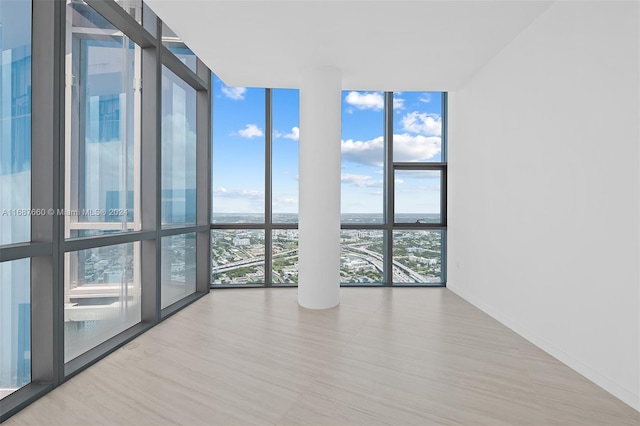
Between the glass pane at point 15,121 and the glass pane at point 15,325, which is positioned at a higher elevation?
the glass pane at point 15,121

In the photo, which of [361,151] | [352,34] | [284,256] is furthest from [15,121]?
[361,151]

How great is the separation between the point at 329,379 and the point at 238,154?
3.08 metres

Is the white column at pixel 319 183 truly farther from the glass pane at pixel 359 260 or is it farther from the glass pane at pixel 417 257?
the glass pane at pixel 417 257

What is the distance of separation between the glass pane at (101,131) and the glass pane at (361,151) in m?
2.49

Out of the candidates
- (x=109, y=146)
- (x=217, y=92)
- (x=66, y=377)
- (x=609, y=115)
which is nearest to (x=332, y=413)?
(x=66, y=377)

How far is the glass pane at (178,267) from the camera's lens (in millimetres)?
3241

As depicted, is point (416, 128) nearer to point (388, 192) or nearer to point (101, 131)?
point (388, 192)

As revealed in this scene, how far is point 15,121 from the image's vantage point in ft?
5.76

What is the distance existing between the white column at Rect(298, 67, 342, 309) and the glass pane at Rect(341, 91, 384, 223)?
0.90 meters

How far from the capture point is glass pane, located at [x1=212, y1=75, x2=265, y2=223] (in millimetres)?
4098

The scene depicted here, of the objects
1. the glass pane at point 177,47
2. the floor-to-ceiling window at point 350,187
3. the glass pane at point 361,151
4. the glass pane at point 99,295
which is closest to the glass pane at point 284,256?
the floor-to-ceiling window at point 350,187

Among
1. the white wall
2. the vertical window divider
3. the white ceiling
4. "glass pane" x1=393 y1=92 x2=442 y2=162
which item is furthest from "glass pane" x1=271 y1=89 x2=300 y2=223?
Result: the white wall

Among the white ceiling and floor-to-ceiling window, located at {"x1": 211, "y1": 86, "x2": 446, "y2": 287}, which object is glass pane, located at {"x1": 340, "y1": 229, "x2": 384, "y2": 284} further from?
the white ceiling

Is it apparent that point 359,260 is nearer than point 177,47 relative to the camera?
No
